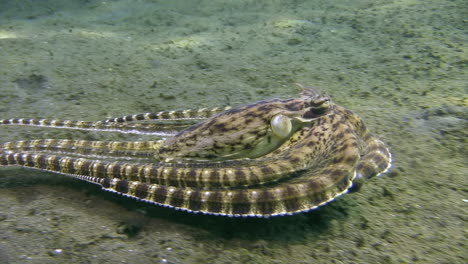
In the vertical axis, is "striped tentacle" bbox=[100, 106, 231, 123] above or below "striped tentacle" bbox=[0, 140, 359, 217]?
above

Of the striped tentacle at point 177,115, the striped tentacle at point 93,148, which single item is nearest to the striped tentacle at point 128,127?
the striped tentacle at point 177,115

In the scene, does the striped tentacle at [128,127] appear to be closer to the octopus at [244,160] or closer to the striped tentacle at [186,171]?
the octopus at [244,160]

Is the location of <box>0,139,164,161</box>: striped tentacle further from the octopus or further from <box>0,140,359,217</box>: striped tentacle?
<box>0,140,359,217</box>: striped tentacle

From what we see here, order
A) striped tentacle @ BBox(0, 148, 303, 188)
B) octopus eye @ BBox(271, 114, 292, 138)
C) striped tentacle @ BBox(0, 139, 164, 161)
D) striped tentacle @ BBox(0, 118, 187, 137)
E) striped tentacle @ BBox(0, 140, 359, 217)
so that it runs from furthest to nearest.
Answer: striped tentacle @ BBox(0, 118, 187, 137) < striped tentacle @ BBox(0, 139, 164, 161) < octopus eye @ BBox(271, 114, 292, 138) < striped tentacle @ BBox(0, 148, 303, 188) < striped tentacle @ BBox(0, 140, 359, 217)

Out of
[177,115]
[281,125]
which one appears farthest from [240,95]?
[281,125]

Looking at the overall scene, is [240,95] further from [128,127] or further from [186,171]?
[186,171]

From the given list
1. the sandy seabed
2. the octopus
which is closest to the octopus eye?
the octopus
